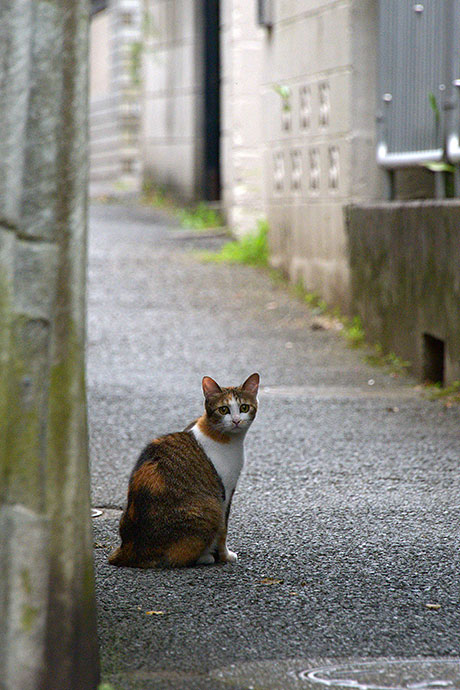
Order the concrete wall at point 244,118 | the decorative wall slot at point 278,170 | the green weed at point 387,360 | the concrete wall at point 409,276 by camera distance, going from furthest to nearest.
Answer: the concrete wall at point 244,118, the decorative wall slot at point 278,170, the green weed at point 387,360, the concrete wall at point 409,276

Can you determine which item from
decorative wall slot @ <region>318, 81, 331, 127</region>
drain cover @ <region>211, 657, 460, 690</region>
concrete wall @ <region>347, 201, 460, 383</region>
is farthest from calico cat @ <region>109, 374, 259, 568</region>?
decorative wall slot @ <region>318, 81, 331, 127</region>

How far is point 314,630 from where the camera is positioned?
391 centimetres

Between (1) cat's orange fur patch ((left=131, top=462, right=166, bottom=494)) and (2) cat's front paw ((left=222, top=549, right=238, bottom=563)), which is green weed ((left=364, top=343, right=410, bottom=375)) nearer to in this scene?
(2) cat's front paw ((left=222, top=549, right=238, bottom=563))

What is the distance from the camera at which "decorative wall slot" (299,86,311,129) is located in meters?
12.3

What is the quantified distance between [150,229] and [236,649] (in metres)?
13.6

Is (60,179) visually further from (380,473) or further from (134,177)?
(134,177)

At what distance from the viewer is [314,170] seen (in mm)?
12219

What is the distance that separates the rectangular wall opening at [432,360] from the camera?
9.09 meters

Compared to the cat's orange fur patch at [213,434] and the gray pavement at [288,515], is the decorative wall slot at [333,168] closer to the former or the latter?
the gray pavement at [288,515]

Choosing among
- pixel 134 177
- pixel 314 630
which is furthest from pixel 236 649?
pixel 134 177

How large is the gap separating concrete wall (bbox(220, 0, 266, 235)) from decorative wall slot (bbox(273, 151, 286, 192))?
1922mm

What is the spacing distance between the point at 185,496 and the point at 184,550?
0.20m

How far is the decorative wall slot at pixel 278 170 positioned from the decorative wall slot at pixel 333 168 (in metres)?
1.62

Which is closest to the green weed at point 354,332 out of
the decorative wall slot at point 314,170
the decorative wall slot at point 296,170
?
the decorative wall slot at point 314,170
